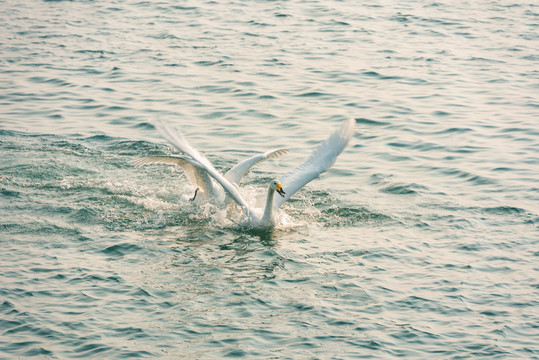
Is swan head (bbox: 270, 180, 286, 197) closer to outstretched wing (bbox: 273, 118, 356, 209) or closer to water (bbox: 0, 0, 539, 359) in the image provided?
outstretched wing (bbox: 273, 118, 356, 209)

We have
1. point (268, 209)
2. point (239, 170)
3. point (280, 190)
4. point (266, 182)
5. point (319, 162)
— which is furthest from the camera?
point (266, 182)

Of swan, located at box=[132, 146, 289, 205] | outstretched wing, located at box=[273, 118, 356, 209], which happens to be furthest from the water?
outstretched wing, located at box=[273, 118, 356, 209]

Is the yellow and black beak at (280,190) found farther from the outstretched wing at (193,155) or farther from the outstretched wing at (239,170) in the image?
the outstretched wing at (239,170)

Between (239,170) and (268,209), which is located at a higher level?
(239,170)

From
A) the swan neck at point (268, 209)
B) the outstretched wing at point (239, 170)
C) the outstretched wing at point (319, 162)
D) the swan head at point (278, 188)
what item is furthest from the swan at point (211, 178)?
the swan head at point (278, 188)

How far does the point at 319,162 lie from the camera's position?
46.0ft

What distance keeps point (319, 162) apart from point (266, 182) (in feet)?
6.53

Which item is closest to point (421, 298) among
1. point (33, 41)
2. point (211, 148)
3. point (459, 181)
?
point (459, 181)

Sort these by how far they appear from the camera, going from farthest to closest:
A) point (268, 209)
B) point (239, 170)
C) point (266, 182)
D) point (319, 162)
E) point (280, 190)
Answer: point (266, 182)
point (239, 170)
point (319, 162)
point (268, 209)
point (280, 190)

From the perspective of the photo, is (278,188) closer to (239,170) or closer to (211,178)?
(239,170)

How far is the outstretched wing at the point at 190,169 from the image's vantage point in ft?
46.0

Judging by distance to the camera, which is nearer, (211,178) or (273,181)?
(273,181)

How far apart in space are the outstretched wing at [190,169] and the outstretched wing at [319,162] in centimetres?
130

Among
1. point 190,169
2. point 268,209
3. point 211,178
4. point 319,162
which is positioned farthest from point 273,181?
point 190,169
